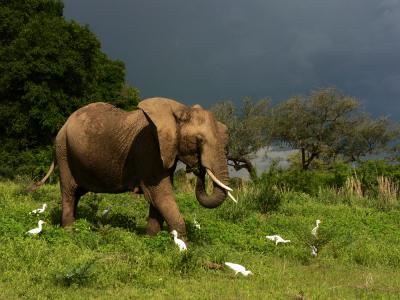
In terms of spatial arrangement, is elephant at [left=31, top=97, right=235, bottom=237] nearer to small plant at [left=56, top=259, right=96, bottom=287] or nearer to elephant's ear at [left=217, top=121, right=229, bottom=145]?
elephant's ear at [left=217, top=121, right=229, bottom=145]

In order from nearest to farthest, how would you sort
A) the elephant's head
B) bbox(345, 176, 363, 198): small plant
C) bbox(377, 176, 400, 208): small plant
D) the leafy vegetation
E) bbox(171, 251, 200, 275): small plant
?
bbox(171, 251, 200, 275): small plant, the elephant's head, bbox(377, 176, 400, 208): small plant, bbox(345, 176, 363, 198): small plant, the leafy vegetation

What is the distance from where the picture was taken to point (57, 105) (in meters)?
26.6

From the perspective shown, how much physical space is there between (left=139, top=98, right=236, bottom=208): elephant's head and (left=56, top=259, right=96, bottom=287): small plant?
232 cm

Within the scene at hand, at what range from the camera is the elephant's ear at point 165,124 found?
25.8ft

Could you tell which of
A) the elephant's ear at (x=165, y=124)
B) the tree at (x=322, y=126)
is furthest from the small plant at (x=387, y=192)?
the tree at (x=322, y=126)

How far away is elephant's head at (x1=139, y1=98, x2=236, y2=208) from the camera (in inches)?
307

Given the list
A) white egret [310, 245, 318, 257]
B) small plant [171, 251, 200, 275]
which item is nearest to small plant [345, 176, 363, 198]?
white egret [310, 245, 318, 257]

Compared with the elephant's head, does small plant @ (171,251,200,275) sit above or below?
below

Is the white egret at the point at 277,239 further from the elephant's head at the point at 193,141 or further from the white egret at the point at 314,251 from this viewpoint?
the elephant's head at the point at 193,141

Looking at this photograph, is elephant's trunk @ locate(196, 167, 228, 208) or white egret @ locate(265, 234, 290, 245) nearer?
elephant's trunk @ locate(196, 167, 228, 208)

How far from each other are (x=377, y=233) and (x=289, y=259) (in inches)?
163

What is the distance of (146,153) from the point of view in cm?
842

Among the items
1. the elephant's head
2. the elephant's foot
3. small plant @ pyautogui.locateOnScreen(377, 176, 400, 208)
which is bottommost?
small plant @ pyautogui.locateOnScreen(377, 176, 400, 208)

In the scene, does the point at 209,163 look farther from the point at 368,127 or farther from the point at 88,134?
the point at 368,127
